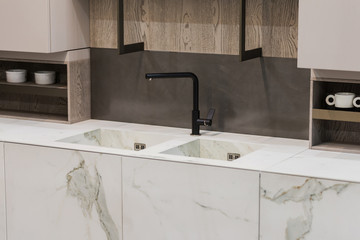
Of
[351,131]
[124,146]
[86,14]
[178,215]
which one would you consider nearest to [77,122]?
[124,146]

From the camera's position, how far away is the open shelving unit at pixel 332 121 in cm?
322

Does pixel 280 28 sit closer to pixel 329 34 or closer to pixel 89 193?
pixel 329 34

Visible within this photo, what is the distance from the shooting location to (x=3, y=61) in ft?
13.9

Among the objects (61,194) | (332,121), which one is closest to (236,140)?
(332,121)

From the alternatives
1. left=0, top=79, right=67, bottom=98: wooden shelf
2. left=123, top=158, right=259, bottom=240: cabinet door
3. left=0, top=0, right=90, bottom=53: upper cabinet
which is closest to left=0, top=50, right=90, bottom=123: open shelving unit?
left=0, top=79, right=67, bottom=98: wooden shelf

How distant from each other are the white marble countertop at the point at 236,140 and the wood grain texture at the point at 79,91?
0.19 feet

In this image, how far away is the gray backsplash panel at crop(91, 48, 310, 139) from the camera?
11.4ft

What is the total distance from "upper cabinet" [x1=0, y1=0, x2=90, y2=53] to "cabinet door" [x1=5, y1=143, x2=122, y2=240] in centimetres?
59

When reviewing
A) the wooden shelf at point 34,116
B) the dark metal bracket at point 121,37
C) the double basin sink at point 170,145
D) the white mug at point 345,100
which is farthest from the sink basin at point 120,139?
the white mug at point 345,100

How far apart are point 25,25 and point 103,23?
1.41 ft

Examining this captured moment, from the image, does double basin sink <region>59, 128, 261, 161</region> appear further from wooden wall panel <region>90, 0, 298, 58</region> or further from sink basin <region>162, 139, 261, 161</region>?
wooden wall panel <region>90, 0, 298, 58</region>

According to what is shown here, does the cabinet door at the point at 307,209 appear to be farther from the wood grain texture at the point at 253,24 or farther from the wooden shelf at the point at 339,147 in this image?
the wood grain texture at the point at 253,24

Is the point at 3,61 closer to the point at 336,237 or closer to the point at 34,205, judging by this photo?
the point at 34,205

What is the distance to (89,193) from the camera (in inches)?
130
